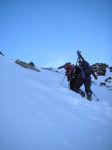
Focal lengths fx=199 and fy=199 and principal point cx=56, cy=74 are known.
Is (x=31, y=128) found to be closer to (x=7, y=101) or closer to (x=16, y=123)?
(x=16, y=123)

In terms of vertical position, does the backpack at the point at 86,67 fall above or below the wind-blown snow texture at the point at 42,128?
above

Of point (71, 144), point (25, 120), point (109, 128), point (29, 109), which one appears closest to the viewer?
point (71, 144)

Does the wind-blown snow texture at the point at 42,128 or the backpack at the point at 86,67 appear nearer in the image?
the wind-blown snow texture at the point at 42,128

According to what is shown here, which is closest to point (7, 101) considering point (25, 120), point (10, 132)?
point (25, 120)

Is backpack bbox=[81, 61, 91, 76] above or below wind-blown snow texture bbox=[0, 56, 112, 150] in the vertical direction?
above

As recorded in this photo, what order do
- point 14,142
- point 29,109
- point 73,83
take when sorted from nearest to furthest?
point 14,142, point 29,109, point 73,83

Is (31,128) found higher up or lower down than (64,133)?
lower down

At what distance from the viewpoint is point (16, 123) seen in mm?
3891

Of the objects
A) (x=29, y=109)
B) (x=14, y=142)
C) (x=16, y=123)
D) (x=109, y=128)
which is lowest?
(x=14, y=142)

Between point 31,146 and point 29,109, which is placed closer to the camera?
point 31,146

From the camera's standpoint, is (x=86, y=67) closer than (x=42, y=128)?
No

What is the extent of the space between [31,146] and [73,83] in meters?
9.06

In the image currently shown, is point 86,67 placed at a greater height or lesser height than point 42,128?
greater

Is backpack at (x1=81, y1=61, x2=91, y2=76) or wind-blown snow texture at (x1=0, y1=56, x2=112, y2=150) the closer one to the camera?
wind-blown snow texture at (x1=0, y1=56, x2=112, y2=150)
